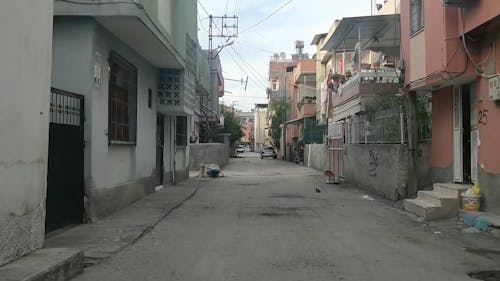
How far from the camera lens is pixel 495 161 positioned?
11.3 metres

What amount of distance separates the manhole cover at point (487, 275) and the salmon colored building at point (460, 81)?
13.2 feet

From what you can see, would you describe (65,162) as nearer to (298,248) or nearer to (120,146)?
(120,146)

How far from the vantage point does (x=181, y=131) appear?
79.8 feet

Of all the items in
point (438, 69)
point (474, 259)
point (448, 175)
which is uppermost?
point (438, 69)

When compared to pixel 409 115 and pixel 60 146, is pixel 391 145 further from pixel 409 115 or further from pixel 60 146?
pixel 60 146

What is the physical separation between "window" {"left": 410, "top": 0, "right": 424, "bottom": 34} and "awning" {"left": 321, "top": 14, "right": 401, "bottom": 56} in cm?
516

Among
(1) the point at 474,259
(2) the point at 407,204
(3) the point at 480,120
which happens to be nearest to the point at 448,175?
(2) the point at 407,204

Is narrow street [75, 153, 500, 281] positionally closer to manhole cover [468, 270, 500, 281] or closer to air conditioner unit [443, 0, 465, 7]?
manhole cover [468, 270, 500, 281]

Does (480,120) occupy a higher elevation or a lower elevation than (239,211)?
higher

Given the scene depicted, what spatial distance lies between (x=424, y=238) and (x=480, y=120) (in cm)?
348

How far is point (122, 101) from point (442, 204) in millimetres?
7848

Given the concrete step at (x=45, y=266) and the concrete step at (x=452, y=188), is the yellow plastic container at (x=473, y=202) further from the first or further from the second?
the concrete step at (x=45, y=266)

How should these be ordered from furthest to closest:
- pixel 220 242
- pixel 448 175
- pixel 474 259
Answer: pixel 448 175 < pixel 220 242 < pixel 474 259

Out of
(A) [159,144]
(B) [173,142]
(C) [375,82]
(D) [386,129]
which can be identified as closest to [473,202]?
(D) [386,129]
